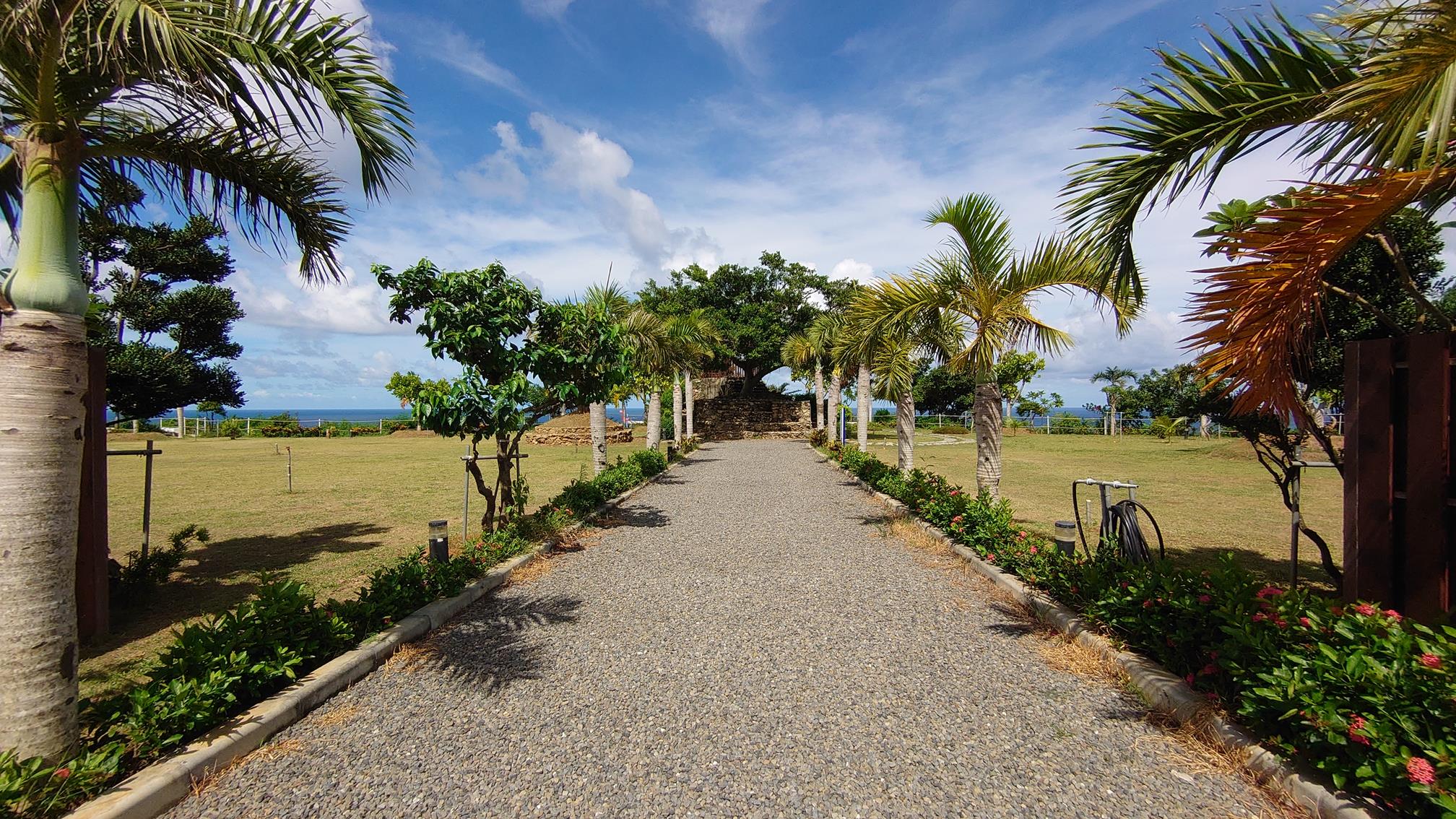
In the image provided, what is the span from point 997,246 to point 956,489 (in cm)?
345

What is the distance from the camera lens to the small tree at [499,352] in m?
6.51

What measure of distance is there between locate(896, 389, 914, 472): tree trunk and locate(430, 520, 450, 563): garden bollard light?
857 cm

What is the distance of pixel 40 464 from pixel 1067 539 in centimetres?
636

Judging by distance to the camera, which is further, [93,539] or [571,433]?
[571,433]

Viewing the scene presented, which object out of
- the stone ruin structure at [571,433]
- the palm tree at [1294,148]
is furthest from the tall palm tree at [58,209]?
the stone ruin structure at [571,433]

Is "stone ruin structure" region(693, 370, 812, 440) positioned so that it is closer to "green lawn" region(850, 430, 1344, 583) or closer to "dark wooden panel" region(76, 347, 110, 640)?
"green lawn" region(850, 430, 1344, 583)

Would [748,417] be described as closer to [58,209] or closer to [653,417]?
[653,417]

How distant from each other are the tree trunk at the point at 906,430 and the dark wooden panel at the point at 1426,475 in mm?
8807

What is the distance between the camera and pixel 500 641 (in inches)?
180

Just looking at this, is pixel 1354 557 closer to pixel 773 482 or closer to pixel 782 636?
pixel 782 636

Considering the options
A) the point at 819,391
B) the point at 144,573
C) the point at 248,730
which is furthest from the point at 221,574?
the point at 819,391

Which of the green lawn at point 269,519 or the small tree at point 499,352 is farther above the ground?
the small tree at point 499,352

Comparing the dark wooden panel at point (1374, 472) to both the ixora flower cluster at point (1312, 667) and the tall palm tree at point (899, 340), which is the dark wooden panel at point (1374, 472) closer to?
the ixora flower cluster at point (1312, 667)

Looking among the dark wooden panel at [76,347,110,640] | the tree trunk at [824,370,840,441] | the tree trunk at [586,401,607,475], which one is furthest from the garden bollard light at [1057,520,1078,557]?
the tree trunk at [824,370,840,441]
